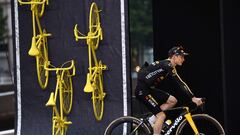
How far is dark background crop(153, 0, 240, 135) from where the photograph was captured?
1102 cm

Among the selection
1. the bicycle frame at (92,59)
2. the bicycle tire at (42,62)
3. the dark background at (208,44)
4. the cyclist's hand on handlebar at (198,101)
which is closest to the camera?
the cyclist's hand on handlebar at (198,101)

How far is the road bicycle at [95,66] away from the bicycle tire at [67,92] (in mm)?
435

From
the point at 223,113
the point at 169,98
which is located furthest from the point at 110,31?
the point at 223,113

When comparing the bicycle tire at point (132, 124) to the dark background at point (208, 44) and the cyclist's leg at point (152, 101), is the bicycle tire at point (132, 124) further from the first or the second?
the dark background at point (208, 44)

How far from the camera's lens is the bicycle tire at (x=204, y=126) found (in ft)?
33.9

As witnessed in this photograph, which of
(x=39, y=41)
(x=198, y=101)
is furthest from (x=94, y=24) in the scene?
(x=198, y=101)

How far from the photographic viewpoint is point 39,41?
36.2ft

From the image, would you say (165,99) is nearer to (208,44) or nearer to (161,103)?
(161,103)

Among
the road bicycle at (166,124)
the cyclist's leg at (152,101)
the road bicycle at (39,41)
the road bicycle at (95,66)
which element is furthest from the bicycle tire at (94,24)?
the road bicycle at (166,124)

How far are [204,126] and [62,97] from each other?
7.85 feet

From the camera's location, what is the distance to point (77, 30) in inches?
430

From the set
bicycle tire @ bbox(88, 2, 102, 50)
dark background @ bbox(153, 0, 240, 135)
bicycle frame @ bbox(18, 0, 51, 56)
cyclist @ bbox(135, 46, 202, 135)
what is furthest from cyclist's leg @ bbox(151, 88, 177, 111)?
bicycle frame @ bbox(18, 0, 51, 56)

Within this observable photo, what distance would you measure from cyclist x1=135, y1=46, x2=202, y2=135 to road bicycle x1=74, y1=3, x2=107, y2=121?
701 mm

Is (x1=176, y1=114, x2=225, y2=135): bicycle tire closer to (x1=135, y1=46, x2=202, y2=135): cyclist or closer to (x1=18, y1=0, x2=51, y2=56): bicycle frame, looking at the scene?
(x1=135, y1=46, x2=202, y2=135): cyclist
